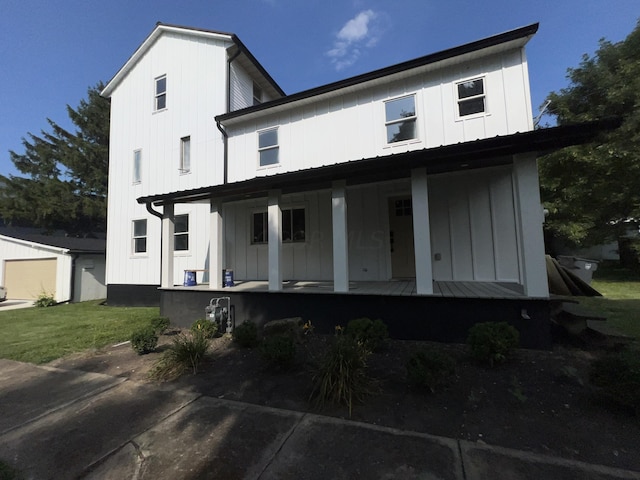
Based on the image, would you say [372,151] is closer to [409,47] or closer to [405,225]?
[405,225]

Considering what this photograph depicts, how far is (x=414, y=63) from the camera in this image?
7422 millimetres

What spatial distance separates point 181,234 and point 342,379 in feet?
28.9

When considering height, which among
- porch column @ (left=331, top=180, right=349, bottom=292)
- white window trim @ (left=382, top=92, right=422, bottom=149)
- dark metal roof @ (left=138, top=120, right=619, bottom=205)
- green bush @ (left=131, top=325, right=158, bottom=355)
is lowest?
green bush @ (left=131, top=325, right=158, bottom=355)

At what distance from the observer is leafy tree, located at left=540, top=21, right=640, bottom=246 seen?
38.7 feet

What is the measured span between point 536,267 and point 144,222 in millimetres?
12063

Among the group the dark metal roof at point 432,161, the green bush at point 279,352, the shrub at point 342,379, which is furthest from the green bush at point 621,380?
the green bush at point 279,352

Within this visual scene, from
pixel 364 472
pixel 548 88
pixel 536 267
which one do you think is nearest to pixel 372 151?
pixel 536 267

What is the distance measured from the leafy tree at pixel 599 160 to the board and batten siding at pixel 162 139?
14.9 m

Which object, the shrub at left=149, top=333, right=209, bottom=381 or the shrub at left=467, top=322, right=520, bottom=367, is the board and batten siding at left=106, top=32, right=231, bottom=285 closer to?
the shrub at left=149, top=333, right=209, bottom=381

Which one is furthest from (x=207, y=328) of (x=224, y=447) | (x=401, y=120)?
(x=401, y=120)

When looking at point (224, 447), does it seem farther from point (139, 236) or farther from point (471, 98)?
point (139, 236)

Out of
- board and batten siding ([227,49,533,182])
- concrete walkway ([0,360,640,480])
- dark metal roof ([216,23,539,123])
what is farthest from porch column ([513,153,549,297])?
dark metal roof ([216,23,539,123])

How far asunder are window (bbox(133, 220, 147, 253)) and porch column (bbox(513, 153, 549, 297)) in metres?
11.7

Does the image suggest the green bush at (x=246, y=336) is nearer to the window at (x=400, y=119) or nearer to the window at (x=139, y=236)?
the window at (x=400, y=119)
